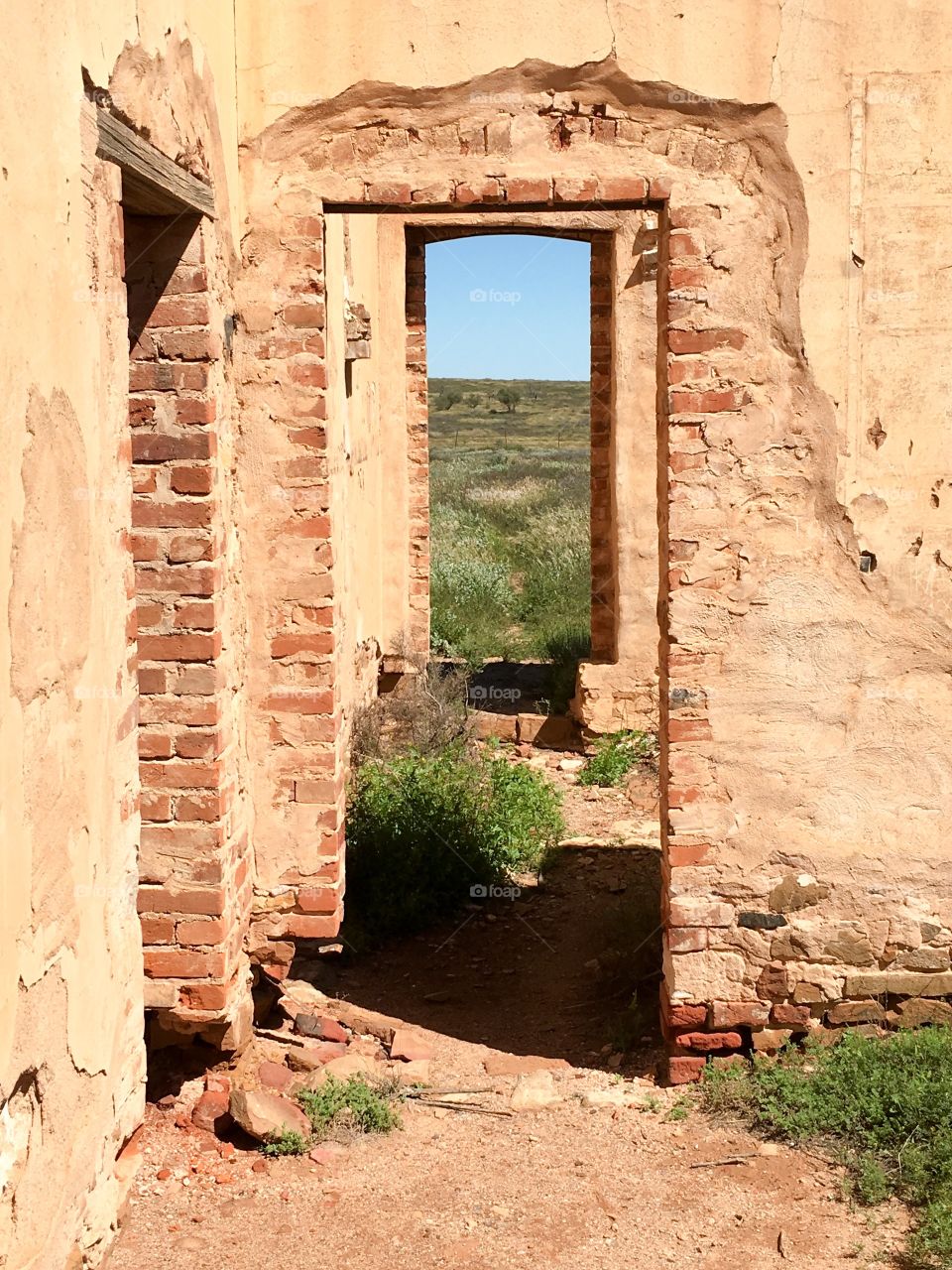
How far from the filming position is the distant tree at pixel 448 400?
4834 cm

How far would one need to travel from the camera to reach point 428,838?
6.20 meters

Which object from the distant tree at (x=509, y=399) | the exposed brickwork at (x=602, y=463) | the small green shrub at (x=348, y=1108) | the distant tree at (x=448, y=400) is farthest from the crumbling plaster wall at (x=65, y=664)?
the distant tree at (x=509, y=399)

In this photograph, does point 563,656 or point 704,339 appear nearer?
point 704,339

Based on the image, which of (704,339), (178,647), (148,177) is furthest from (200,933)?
(704,339)

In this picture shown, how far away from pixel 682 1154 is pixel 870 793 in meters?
1.31

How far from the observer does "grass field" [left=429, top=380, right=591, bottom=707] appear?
11.9 metres

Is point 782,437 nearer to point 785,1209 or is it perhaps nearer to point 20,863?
point 785,1209

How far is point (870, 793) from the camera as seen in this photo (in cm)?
431

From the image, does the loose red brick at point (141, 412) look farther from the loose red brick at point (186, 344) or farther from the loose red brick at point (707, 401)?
the loose red brick at point (707, 401)

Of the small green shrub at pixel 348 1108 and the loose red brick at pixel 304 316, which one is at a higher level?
the loose red brick at pixel 304 316

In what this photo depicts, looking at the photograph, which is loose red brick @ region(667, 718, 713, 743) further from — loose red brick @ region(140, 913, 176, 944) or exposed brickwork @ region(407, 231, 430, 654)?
exposed brickwork @ region(407, 231, 430, 654)

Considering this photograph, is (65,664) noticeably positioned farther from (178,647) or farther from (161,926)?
(161,926)
